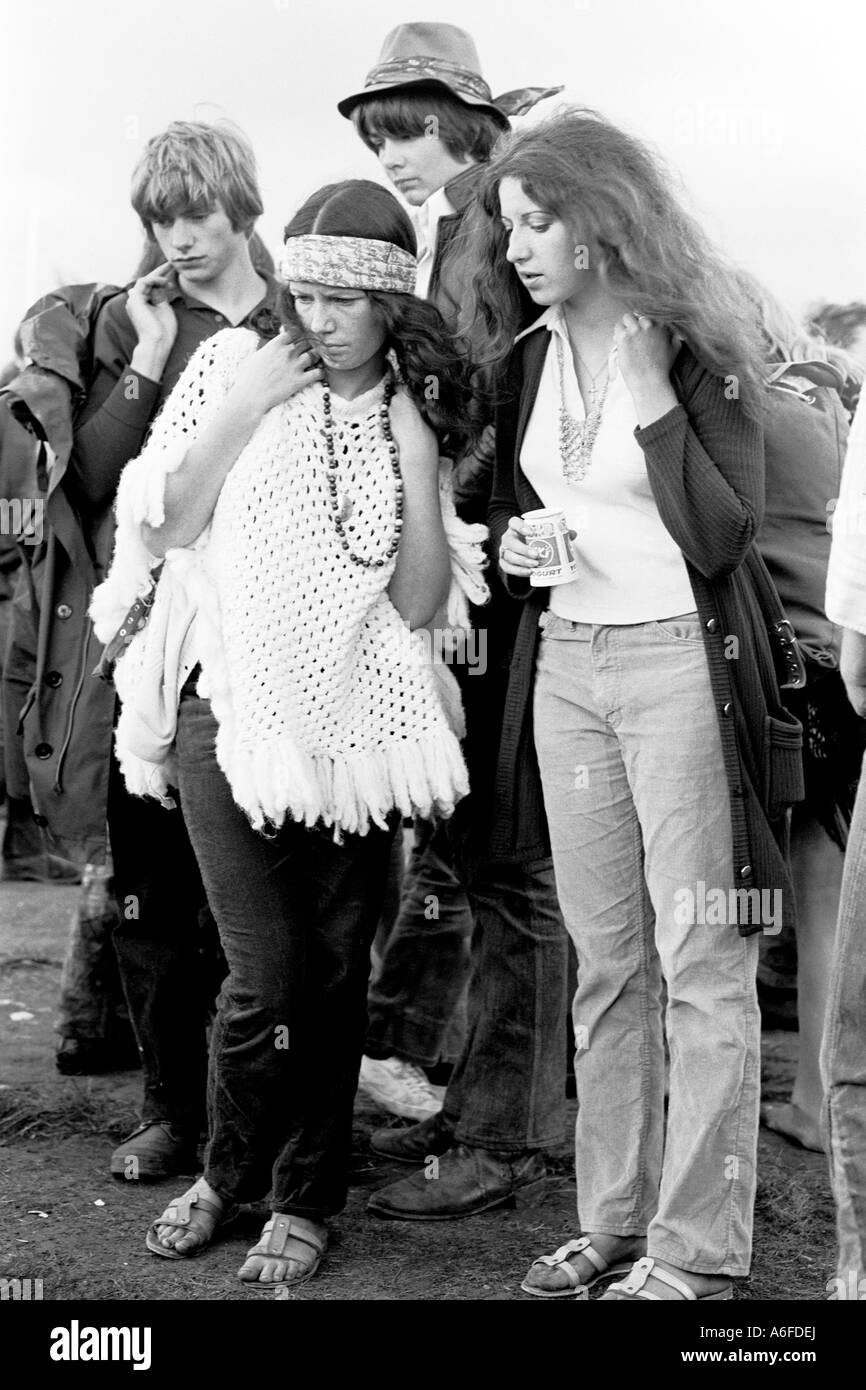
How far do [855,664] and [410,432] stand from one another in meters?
0.91

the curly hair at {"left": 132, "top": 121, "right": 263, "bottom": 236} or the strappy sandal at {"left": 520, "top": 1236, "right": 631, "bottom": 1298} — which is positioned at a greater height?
the curly hair at {"left": 132, "top": 121, "right": 263, "bottom": 236}

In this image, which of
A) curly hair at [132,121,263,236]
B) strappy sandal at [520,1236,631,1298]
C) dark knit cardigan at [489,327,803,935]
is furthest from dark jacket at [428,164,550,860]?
strappy sandal at [520,1236,631,1298]

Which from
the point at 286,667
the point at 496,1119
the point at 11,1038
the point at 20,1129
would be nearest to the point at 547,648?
the point at 286,667

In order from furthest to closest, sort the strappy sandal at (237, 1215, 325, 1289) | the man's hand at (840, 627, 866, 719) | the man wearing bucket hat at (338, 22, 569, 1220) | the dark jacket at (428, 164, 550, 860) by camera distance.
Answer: the man wearing bucket hat at (338, 22, 569, 1220) → the dark jacket at (428, 164, 550, 860) → the strappy sandal at (237, 1215, 325, 1289) → the man's hand at (840, 627, 866, 719)

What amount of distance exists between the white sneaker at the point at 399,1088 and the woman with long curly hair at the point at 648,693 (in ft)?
3.40

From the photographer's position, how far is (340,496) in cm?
285

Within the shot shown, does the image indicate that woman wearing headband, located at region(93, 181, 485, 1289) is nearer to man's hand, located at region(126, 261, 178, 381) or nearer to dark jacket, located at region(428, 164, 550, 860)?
dark jacket, located at region(428, 164, 550, 860)

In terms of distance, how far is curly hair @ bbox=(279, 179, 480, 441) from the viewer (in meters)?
2.79

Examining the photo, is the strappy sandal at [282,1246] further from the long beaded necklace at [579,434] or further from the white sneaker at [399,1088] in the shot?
the long beaded necklace at [579,434]

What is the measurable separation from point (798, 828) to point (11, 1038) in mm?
2263

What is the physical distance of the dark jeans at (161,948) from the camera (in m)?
3.47

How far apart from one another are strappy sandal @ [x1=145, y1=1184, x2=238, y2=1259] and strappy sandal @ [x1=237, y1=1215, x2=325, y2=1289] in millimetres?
101
